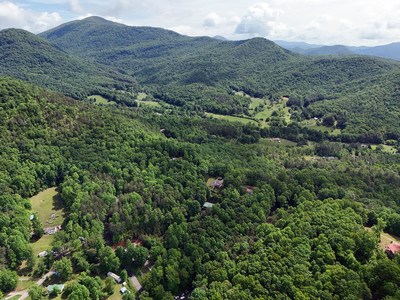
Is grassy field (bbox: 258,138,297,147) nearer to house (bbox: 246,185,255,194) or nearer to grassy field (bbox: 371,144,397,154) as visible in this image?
grassy field (bbox: 371,144,397,154)

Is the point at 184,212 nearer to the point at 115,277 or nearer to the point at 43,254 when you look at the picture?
the point at 115,277

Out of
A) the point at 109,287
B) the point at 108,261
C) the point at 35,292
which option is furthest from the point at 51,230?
the point at 109,287

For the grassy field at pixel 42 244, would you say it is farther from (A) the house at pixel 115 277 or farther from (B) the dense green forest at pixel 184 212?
(A) the house at pixel 115 277

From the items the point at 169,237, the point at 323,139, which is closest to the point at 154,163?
the point at 169,237

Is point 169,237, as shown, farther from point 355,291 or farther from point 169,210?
point 355,291

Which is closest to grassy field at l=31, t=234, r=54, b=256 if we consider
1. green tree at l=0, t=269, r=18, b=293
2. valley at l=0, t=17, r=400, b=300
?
valley at l=0, t=17, r=400, b=300

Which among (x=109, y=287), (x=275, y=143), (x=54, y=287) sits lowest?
(x=109, y=287)
